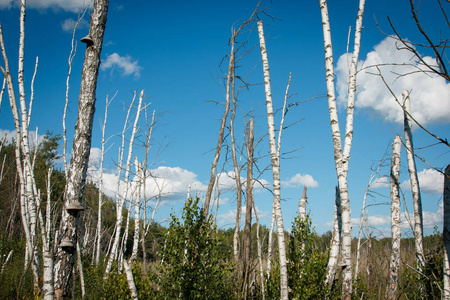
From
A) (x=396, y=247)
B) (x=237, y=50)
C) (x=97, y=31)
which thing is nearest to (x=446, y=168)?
(x=97, y=31)

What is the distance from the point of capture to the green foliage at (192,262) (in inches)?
242

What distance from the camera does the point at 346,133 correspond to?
17.4 ft

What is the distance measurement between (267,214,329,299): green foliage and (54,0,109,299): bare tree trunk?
5131mm

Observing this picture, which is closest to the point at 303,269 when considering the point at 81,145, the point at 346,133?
the point at 346,133

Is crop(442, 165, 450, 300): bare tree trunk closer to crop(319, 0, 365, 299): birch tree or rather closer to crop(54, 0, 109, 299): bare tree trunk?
crop(319, 0, 365, 299): birch tree

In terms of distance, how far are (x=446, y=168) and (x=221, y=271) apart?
4.66m

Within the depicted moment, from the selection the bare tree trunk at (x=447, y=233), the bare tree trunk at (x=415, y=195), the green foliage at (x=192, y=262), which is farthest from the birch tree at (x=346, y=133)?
the green foliage at (x=192, y=262)

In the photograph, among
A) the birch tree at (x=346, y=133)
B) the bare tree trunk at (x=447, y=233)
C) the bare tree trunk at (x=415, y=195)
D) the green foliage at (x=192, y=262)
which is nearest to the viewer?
the bare tree trunk at (x=447, y=233)

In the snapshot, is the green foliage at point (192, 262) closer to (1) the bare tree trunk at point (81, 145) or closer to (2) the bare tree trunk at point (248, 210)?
(2) the bare tree trunk at point (248, 210)

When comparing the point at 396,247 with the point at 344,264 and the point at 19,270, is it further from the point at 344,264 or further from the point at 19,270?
the point at 19,270

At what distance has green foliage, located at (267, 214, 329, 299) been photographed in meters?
7.11

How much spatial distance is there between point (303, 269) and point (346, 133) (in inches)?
150

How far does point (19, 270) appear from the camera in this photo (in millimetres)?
9977

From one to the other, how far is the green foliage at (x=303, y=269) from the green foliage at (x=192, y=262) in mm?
1435
